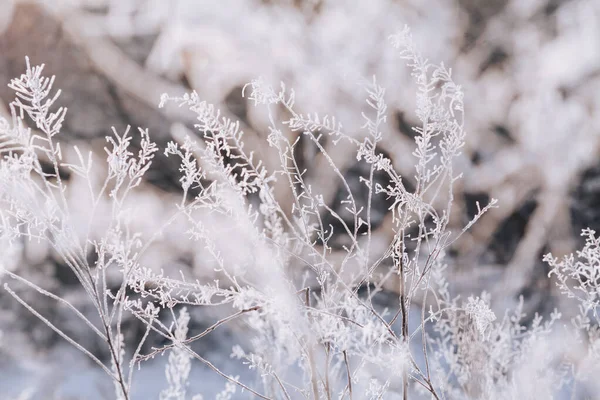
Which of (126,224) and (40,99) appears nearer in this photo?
(40,99)

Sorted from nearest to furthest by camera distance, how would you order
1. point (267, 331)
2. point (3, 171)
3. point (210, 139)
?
point (3, 171) → point (210, 139) → point (267, 331)

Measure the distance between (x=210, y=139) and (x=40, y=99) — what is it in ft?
0.97

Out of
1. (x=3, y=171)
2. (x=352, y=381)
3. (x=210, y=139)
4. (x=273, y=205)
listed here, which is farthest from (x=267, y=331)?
(x=3, y=171)

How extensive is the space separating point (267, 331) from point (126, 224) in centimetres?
81

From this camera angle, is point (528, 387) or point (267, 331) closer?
point (267, 331)

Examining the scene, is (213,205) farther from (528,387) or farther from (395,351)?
(528,387)

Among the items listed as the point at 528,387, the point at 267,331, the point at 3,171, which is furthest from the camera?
the point at 528,387

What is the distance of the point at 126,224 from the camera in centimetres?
99

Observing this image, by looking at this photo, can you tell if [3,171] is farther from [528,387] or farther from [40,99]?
[528,387]

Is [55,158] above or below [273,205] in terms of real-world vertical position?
below

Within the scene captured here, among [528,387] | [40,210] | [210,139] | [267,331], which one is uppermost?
[210,139]

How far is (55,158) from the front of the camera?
2.82 ft

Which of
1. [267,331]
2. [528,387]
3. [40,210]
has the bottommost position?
[267,331]

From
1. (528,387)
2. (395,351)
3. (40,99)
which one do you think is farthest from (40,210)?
(528,387)
